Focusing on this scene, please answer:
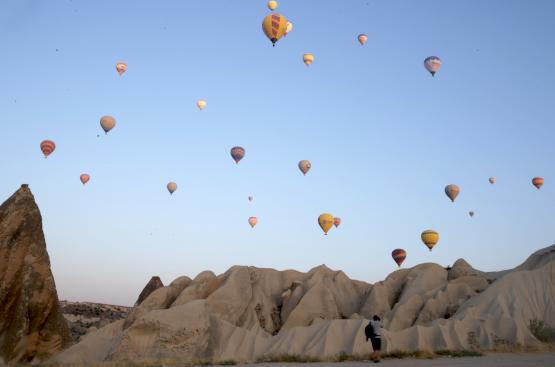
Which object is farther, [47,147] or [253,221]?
[253,221]

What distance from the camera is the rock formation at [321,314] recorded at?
30109mm

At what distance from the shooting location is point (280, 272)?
50.8 meters

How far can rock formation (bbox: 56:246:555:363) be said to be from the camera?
30109 mm

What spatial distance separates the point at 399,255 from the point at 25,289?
32.4 metres

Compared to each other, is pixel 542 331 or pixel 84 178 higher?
pixel 84 178

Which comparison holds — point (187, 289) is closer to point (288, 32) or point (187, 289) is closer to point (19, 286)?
point (19, 286)

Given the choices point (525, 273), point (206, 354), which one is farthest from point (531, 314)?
point (206, 354)

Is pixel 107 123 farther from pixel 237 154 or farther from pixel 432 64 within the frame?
pixel 432 64

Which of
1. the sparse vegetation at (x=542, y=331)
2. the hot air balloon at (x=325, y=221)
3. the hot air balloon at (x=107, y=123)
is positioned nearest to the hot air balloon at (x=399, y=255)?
the hot air balloon at (x=325, y=221)

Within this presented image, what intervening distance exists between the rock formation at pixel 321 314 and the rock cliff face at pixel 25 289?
182cm

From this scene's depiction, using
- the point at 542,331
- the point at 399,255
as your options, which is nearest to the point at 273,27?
the point at 399,255

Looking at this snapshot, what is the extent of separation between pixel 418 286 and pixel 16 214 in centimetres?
2933

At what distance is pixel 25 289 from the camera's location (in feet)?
96.7

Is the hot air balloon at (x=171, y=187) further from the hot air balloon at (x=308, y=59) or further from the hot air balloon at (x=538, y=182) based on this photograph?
the hot air balloon at (x=538, y=182)
